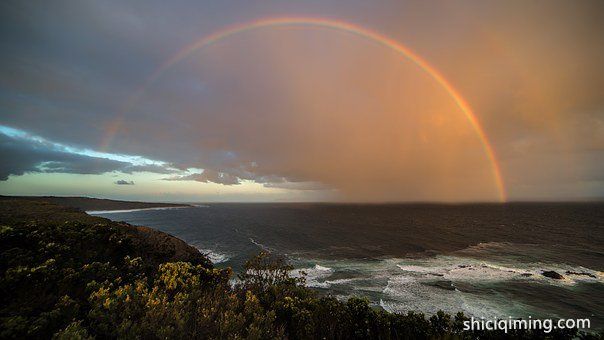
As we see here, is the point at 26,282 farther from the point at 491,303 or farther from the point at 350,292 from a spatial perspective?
the point at 491,303

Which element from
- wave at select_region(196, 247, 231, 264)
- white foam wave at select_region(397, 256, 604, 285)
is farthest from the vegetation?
wave at select_region(196, 247, 231, 264)

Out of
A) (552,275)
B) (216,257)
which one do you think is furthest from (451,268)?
(216,257)

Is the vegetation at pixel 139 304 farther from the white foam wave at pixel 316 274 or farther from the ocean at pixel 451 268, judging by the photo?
the white foam wave at pixel 316 274

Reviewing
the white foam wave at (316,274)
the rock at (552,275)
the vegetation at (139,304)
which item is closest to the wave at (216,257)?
the white foam wave at (316,274)

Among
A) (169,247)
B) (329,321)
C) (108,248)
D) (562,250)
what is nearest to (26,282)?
(108,248)

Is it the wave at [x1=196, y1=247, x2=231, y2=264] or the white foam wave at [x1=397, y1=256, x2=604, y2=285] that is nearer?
the white foam wave at [x1=397, y1=256, x2=604, y2=285]

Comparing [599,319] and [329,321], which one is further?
[599,319]

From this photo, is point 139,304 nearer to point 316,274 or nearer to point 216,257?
point 316,274

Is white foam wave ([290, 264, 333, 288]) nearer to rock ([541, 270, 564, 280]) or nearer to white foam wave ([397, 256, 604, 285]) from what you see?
white foam wave ([397, 256, 604, 285])
